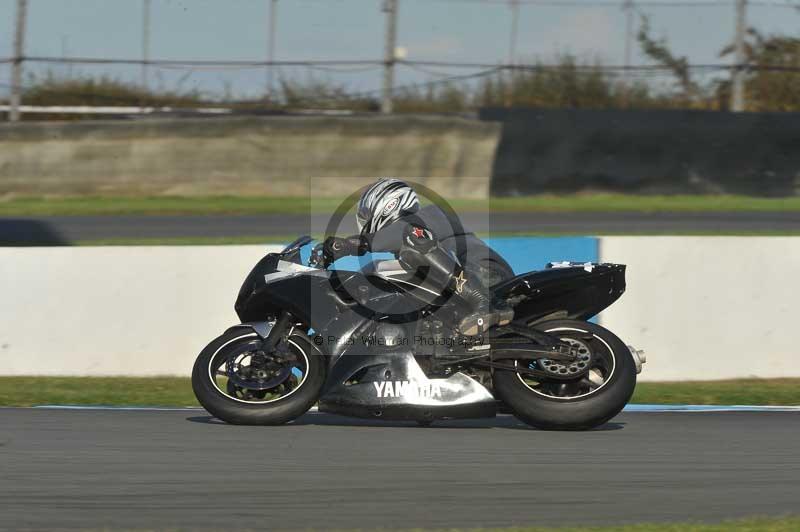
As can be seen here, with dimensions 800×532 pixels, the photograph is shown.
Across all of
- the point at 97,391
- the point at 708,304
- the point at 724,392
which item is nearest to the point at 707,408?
the point at 724,392

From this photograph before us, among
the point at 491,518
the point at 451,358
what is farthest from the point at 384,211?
the point at 491,518

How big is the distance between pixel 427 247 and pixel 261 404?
135 centimetres

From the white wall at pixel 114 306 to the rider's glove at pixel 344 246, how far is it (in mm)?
2446

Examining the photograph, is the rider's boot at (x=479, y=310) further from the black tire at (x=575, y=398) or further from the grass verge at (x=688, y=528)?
the grass verge at (x=688, y=528)

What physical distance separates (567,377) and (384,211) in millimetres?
1400

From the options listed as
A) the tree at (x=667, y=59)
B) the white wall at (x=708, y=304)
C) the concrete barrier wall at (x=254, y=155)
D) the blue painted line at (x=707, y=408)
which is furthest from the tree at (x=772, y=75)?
the blue painted line at (x=707, y=408)

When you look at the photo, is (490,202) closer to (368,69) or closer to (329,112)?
(368,69)

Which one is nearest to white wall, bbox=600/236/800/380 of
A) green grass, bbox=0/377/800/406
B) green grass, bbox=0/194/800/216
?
green grass, bbox=0/377/800/406

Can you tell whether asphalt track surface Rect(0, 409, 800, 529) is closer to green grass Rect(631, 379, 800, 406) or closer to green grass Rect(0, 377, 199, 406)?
green grass Rect(0, 377, 199, 406)

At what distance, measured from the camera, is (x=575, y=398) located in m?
6.42

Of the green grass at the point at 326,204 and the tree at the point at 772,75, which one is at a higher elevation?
the tree at the point at 772,75

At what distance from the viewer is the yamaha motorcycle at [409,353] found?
641 centimetres

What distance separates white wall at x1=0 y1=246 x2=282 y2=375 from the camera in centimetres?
888

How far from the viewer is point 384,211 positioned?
6.55m
